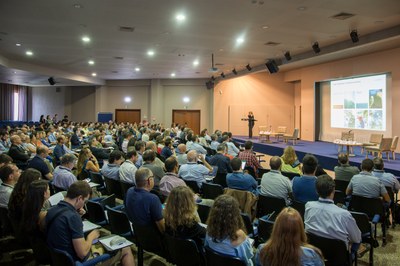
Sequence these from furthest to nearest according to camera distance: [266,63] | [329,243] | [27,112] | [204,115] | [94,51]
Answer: [27,112] → [204,115] → [266,63] → [94,51] → [329,243]

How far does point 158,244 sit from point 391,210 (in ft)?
11.9

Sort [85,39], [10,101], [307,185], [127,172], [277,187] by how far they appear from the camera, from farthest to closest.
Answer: [10,101]
[85,39]
[127,172]
[277,187]
[307,185]

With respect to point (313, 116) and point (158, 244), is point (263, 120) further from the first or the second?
point (158, 244)

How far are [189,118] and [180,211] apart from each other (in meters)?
17.5

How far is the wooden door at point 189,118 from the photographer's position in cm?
1991

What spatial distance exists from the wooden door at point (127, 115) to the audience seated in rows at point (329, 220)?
18.9 meters

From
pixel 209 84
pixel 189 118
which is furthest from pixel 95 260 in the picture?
pixel 189 118

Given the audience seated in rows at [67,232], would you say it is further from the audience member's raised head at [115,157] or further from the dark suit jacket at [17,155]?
the dark suit jacket at [17,155]

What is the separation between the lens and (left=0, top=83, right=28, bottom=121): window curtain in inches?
853

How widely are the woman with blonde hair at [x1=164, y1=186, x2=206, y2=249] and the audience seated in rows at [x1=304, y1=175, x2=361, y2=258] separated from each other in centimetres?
98

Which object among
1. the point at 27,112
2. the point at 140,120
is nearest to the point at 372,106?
the point at 140,120

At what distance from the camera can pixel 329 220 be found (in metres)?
2.64

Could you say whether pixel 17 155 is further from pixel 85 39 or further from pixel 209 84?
pixel 209 84

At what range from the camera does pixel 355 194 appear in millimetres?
4059
